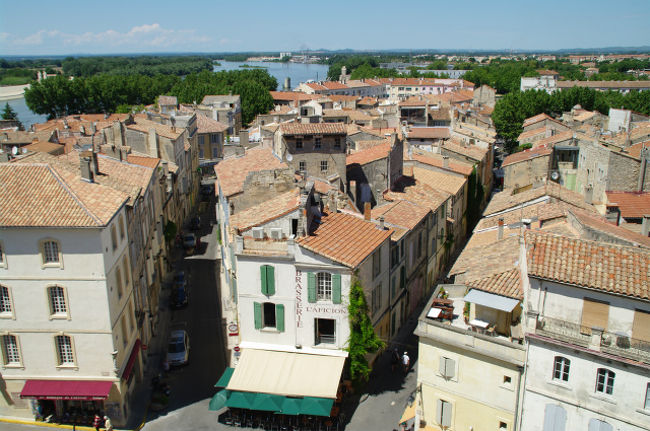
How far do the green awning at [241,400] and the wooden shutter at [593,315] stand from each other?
51.9 ft

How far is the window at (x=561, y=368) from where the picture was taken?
896 inches

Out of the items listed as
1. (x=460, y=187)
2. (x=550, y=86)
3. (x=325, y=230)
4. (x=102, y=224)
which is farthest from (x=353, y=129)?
(x=550, y=86)

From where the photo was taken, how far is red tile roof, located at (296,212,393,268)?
29.3m

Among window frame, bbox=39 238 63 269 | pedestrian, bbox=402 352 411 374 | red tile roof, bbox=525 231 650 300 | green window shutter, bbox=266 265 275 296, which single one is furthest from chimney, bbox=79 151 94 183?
red tile roof, bbox=525 231 650 300

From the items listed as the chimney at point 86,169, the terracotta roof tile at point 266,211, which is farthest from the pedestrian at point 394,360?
the chimney at point 86,169

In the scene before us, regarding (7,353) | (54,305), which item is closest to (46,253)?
(54,305)

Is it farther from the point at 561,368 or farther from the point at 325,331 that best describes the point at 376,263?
the point at 561,368

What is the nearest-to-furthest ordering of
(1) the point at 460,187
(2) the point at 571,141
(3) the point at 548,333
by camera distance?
(3) the point at 548,333
(1) the point at 460,187
(2) the point at 571,141

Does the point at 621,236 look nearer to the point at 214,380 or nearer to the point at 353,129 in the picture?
the point at 214,380

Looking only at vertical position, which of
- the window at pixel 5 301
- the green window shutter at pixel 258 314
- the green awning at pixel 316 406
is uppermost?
the window at pixel 5 301

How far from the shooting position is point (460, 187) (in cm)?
5166

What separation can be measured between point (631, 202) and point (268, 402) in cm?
3343

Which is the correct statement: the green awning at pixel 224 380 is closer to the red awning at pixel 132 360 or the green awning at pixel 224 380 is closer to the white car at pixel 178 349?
the red awning at pixel 132 360

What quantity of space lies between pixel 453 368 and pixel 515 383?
277 centimetres
